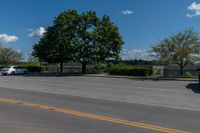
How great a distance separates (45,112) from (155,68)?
37.1m

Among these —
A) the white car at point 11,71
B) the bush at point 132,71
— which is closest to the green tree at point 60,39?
the white car at point 11,71

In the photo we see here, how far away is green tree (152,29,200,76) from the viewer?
4057 cm

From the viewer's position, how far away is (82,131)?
9.28 m

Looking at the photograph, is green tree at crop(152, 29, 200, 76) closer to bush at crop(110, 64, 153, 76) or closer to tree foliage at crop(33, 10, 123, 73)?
bush at crop(110, 64, 153, 76)

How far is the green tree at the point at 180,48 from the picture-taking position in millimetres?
40569

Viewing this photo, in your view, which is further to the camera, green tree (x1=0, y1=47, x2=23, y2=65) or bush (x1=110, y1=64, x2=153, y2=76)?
green tree (x1=0, y1=47, x2=23, y2=65)

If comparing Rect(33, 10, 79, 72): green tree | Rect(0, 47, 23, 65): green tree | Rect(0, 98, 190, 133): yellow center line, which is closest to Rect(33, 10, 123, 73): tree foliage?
Rect(33, 10, 79, 72): green tree

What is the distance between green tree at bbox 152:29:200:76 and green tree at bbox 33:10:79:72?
13.0m

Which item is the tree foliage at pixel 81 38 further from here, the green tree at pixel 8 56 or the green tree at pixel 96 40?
the green tree at pixel 8 56

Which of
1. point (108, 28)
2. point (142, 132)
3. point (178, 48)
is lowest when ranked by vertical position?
point (142, 132)

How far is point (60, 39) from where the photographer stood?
1941 inches

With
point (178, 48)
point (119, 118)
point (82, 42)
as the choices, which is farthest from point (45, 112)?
point (82, 42)

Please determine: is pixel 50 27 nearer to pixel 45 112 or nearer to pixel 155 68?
pixel 155 68

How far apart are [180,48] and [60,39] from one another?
16.5 meters
